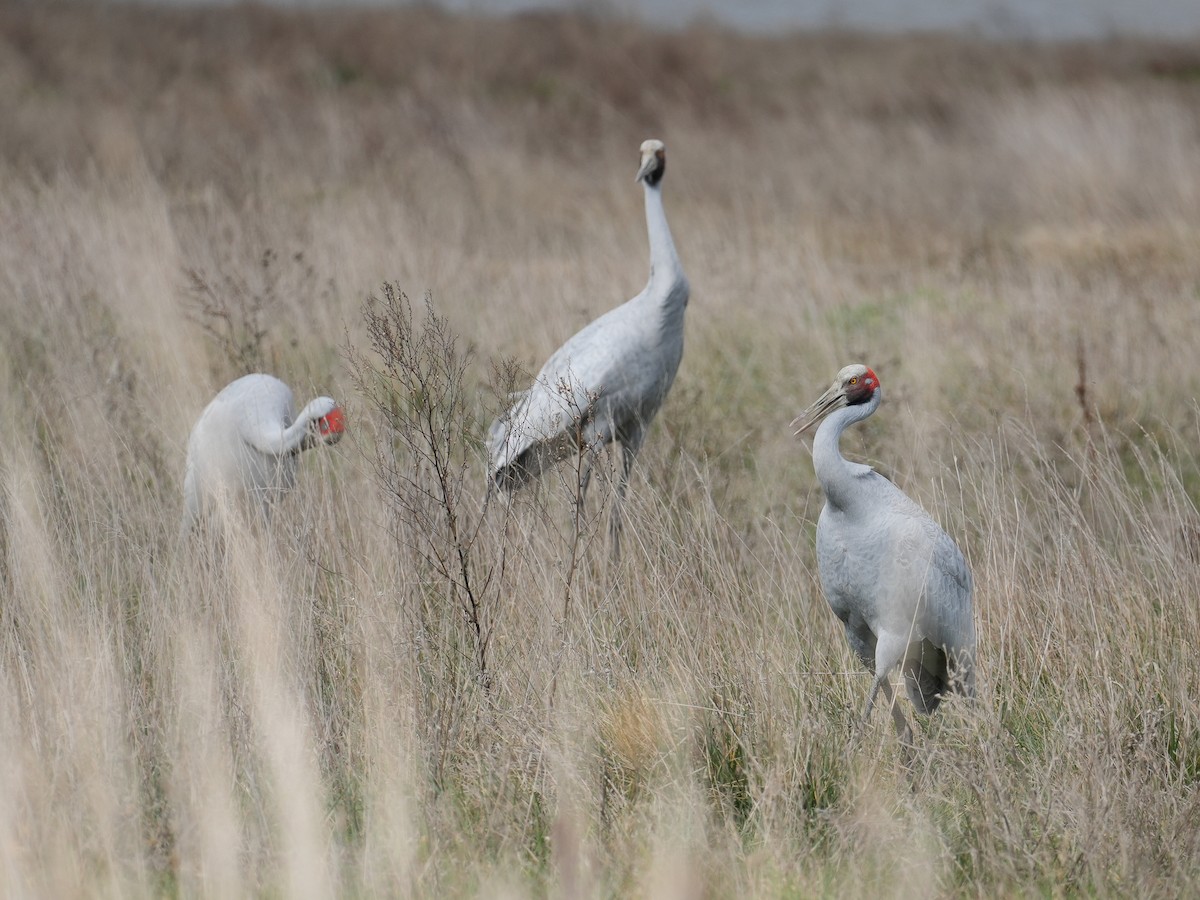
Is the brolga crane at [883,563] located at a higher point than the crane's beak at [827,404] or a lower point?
lower

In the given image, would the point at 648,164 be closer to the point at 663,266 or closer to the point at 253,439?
the point at 663,266

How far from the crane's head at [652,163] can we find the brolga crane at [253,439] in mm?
1611

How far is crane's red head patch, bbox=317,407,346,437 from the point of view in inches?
176

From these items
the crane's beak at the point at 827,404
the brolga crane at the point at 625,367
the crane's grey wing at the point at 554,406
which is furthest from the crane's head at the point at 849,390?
the brolga crane at the point at 625,367

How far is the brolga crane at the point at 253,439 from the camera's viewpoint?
4.50 meters

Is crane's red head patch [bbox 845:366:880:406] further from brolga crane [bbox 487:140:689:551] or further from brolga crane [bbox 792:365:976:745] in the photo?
brolga crane [bbox 487:140:689:551]

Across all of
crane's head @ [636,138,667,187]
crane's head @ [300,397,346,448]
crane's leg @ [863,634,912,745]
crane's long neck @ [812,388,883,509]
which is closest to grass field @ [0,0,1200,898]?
crane's leg @ [863,634,912,745]

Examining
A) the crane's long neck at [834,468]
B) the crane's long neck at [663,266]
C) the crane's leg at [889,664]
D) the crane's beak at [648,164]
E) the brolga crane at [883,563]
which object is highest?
the crane's beak at [648,164]

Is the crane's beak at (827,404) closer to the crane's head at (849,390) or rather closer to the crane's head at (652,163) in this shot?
the crane's head at (849,390)

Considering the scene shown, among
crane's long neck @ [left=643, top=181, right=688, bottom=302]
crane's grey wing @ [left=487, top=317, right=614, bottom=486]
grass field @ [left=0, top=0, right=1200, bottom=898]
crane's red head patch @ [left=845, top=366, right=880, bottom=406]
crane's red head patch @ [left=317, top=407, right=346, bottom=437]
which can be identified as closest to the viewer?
grass field @ [left=0, top=0, right=1200, bottom=898]

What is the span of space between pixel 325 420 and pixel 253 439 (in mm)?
313

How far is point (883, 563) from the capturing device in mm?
3291

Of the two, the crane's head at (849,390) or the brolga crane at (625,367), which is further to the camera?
the brolga crane at (625,367)

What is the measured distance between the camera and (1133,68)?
812 inches
